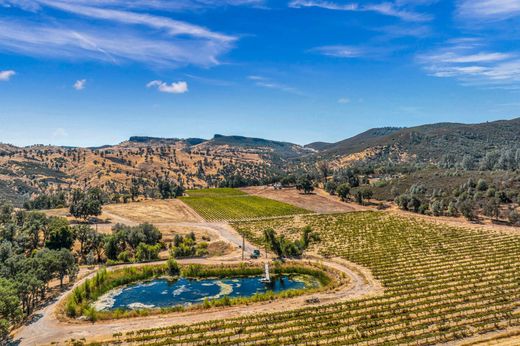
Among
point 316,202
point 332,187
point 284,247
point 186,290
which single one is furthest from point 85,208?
point 332,187

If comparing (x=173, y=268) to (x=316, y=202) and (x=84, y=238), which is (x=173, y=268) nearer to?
(x=84, y=238)

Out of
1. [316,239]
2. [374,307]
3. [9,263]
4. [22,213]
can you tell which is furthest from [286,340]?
[22,213]

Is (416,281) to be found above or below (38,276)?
below

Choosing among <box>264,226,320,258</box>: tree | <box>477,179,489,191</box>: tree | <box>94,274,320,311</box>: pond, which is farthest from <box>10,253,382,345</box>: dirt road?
Result: <box>477,179,489,191</box>: tree

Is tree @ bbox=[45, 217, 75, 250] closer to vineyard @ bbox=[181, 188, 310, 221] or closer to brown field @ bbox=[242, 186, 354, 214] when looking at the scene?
vineyard @ bbox=[181, 188, 310, 221]

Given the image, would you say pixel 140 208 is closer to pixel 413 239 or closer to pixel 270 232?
pixel 270 232

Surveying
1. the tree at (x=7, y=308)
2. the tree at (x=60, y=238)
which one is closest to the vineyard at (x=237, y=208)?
the tree at (x=60, y=238)

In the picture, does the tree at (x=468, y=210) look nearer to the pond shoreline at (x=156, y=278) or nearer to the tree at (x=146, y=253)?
the pond shoreline at (x=156, y=278)
